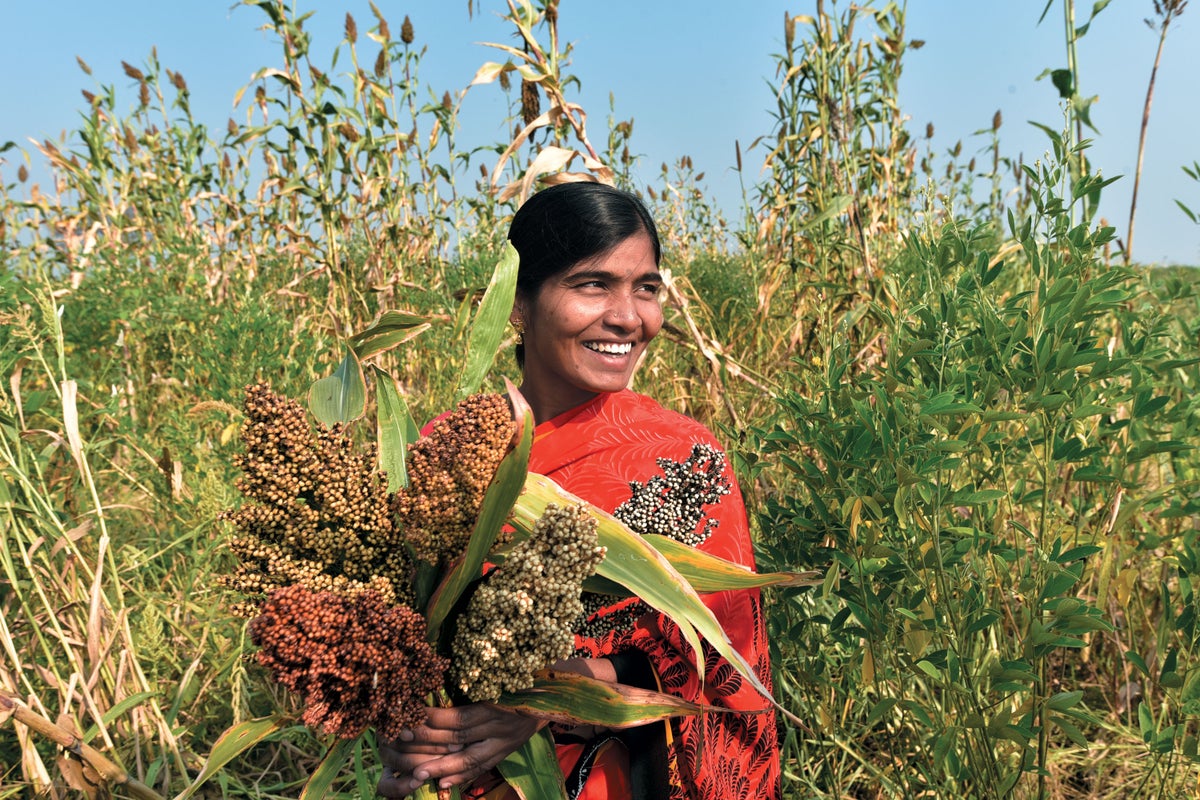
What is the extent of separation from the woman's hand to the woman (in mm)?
98

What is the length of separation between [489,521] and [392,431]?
301 mm

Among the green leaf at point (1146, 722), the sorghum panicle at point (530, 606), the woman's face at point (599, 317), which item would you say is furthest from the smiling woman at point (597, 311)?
the green leaf at point (1146, 722)

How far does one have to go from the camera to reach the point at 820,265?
123 inches

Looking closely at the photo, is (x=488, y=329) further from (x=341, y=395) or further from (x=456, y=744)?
(x=456, y=744)

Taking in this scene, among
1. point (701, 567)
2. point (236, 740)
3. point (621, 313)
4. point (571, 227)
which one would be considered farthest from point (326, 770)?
point (571, 227)

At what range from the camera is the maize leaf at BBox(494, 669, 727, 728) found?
116 cm

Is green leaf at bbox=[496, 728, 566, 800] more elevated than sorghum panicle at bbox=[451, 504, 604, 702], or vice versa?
sorghum panicle at bbox=[451, 504, 604, 702]

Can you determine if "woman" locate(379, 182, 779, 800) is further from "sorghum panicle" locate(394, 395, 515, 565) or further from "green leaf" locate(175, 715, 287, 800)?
"sorghum panicle" locate(394, 395, 515, 565)

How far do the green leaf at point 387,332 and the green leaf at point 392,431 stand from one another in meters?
0.04

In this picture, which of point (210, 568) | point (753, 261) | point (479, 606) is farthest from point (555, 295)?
point (753, 261)

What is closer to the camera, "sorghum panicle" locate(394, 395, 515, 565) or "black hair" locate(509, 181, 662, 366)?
"sorghum panicle" locate(394, 395, 515, 565)

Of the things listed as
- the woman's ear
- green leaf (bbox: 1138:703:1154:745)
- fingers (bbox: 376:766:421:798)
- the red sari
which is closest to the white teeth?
the red sari

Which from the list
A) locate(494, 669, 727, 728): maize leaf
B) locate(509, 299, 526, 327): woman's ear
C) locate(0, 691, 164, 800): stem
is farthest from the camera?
locate(509, 299, 526, 327): woman's ear

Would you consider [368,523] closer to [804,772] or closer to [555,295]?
[555,295]
